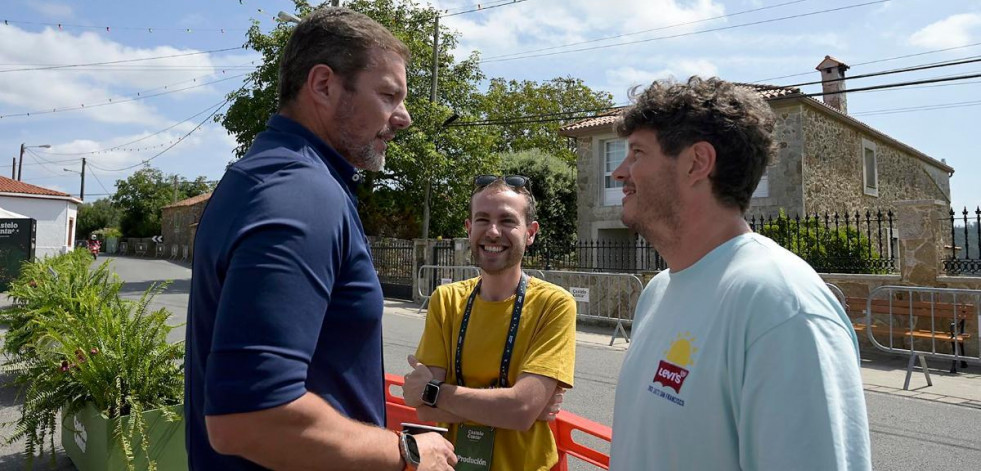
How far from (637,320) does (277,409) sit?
4.05 ft

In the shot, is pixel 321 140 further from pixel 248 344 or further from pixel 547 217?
pixel 547 217

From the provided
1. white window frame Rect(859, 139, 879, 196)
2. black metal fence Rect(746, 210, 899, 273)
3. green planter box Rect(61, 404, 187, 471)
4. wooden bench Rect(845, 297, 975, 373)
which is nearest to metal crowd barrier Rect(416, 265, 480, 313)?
black metal fence Rect(746, 210, 899, 273)

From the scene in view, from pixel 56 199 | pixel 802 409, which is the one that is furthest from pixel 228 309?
pixel 56 199

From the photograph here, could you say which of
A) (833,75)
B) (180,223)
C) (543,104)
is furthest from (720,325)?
(180,223)

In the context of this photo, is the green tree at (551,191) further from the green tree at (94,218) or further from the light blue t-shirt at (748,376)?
the green tree at (94,218)

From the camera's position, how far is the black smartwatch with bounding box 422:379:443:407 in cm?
229

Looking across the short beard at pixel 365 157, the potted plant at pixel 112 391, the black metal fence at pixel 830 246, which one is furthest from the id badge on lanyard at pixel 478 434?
the black metal fence at pixel 830 246

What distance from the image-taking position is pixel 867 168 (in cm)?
2178

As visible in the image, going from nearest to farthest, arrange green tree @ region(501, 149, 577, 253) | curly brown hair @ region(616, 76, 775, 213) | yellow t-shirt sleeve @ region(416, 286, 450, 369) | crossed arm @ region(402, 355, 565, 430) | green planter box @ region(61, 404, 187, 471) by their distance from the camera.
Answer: curly brown hair @ region(616, 76, 775, 213), crossed arm @ region(402, 355, 565, 430), yellow t-shirt sleeve @ region(416, 286, 450, 369), green planter box @ region(61, 404, 187, 471), green tree @ region(501, 149, 577, 253)

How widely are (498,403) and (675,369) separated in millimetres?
887

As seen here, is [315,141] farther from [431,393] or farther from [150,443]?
[150,443]

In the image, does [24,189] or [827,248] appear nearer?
[827,248]

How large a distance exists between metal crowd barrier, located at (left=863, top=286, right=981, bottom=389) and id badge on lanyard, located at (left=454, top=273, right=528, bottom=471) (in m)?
7.71

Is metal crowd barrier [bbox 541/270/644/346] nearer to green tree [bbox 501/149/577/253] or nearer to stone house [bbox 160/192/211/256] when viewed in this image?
green tree [bbox 501/149/577/253]
